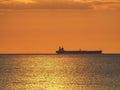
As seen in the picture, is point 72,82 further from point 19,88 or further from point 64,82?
point 19,88

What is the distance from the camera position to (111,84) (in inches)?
3713

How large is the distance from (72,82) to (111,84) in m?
7.99

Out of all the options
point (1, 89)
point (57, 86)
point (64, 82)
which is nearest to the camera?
point (1, 89)

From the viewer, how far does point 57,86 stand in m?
91.9

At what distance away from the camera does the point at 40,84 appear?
95.4 metres

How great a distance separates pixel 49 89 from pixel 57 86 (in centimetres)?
517

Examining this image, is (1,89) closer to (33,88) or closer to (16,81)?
(33,88)

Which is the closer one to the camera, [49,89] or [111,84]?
[49,89]

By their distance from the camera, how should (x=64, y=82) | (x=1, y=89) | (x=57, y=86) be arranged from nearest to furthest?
(x=1, y=89)
(x=57, y=86)
(x=64, y=82)

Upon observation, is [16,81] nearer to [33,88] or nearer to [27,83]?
[27,83]

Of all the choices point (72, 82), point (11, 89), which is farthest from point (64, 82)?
point (11, 89)

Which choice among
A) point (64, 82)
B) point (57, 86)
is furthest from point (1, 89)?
point (64, 82)

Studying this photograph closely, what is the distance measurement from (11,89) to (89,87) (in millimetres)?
11026

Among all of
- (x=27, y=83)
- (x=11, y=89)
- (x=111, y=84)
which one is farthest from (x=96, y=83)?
(x=11, y=89)
